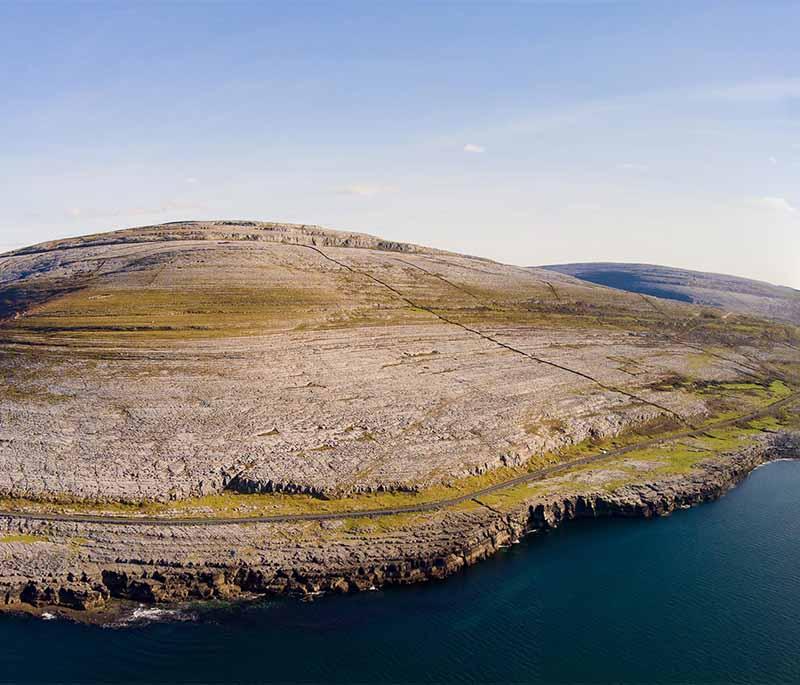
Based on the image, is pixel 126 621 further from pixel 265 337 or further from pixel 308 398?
pixel 265 337

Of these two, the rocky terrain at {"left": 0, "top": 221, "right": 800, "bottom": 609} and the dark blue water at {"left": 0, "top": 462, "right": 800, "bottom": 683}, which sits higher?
the rocky terrain at {"left": 0, "top": 221, "right": 800, "bottom": 609}

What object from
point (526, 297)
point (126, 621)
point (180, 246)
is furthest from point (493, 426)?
point (180, 246)

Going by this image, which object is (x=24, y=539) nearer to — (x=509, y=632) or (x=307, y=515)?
(x=307, y=515)

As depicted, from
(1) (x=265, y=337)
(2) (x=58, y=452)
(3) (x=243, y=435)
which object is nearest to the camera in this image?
(2) (x=58, y=452)

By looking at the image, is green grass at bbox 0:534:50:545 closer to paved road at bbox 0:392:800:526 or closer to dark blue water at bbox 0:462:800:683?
paved road at bbox 0:392:800:526

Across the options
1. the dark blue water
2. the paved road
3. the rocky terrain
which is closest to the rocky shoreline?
the rocky terrain

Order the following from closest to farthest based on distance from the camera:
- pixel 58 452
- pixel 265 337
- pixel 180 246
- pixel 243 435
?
pixel 58 452
pixel 243 435
pixel 265 337
pixel 180 246
